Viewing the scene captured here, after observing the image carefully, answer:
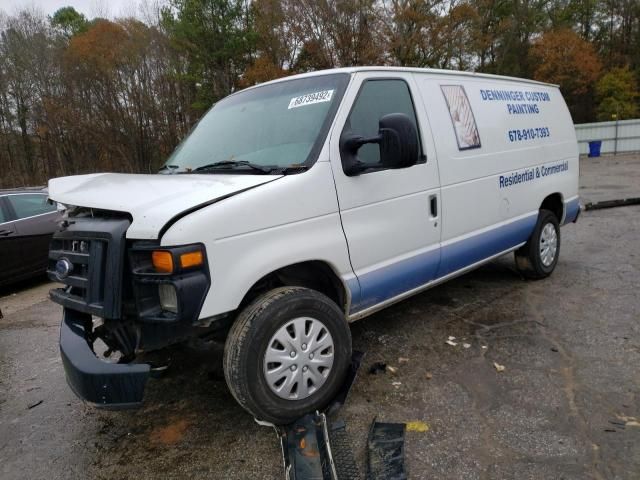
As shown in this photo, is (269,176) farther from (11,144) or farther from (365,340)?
(11,144)

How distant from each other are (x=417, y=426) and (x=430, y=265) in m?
1.33

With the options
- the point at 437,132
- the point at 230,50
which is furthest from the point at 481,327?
the point at 230,50

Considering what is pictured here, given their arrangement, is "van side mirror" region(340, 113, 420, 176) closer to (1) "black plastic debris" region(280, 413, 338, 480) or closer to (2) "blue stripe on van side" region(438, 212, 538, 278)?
(2) "blue stripe on van side" region(438, 212, 538, 278)

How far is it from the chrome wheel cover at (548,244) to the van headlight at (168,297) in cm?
416

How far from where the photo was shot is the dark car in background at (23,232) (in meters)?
7.06

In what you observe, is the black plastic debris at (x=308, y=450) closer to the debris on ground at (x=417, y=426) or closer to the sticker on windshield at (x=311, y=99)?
the debris on ground at (x=417, y=426)

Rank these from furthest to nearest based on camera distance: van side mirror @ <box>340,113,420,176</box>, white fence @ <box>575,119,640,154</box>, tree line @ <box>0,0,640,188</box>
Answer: white fence @ <box>575,119,640,154</box> < tree line @ <box>0,0,640,188</box> < van side mirror @ <box>340,113,420,176</box>

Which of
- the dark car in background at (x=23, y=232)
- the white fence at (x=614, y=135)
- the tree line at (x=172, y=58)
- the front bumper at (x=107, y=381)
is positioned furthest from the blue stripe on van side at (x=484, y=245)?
the white fence at (x=614, y=135)

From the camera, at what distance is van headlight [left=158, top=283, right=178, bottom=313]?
237cm

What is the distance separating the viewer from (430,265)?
3.70 metres

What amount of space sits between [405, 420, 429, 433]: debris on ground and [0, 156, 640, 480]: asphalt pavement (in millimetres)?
36

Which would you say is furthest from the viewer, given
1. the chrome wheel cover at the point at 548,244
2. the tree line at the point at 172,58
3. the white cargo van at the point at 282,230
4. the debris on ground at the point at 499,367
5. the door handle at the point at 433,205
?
the tree line at the point at 172,58

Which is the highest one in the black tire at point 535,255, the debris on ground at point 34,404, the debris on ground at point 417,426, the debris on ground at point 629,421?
the black tire at point 535,255

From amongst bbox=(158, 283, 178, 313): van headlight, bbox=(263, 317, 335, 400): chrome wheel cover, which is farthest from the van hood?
bbox=(263, 317, 335, 400): chrome wheel cover
